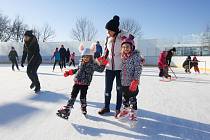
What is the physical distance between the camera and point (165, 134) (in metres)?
3.79

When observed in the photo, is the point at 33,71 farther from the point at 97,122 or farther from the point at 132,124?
the point at 132,124

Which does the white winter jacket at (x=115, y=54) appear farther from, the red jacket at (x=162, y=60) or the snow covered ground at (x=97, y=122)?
the red jacket at (x=162, y=60)

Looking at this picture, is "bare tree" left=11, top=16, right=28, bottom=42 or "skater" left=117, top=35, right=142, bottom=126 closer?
"skater" left=117, top=35, right=142, bottom=126

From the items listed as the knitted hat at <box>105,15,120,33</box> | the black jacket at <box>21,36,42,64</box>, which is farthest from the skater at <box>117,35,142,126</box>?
the black jacket at <box>21,36,42,64</box>

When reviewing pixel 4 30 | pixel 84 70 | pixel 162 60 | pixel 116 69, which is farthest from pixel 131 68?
pixel 4 30

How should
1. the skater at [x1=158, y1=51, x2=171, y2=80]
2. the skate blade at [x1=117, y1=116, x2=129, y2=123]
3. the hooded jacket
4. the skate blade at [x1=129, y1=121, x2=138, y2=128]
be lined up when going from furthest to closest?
the skater at [x1=158, y1=51, x2=171, y2=80] → the skate blade at [x1=117, y1=116, x2=129, y2=123] → the hooded jacket → the skate blade at [x1=129, y1=121, x2=138, y2=128]

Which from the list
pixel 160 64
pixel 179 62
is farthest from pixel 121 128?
pixel 179 62

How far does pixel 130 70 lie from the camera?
4.25m

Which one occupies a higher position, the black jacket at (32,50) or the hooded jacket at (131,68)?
the black jacket at (32,50)

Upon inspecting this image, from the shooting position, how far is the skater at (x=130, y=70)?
13.7 ft

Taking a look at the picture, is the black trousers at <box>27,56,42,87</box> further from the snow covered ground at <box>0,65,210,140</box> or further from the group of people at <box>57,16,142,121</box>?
the group of people at <box>57,16,142,121</box>

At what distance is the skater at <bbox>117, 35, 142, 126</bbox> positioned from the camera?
4.18 metres

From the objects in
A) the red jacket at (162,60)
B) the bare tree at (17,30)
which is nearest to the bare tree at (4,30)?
the bare tree at (17,30)

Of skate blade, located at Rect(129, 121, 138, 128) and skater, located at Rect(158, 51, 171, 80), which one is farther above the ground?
skater, located at Rect(158, 51, 171, 80)
